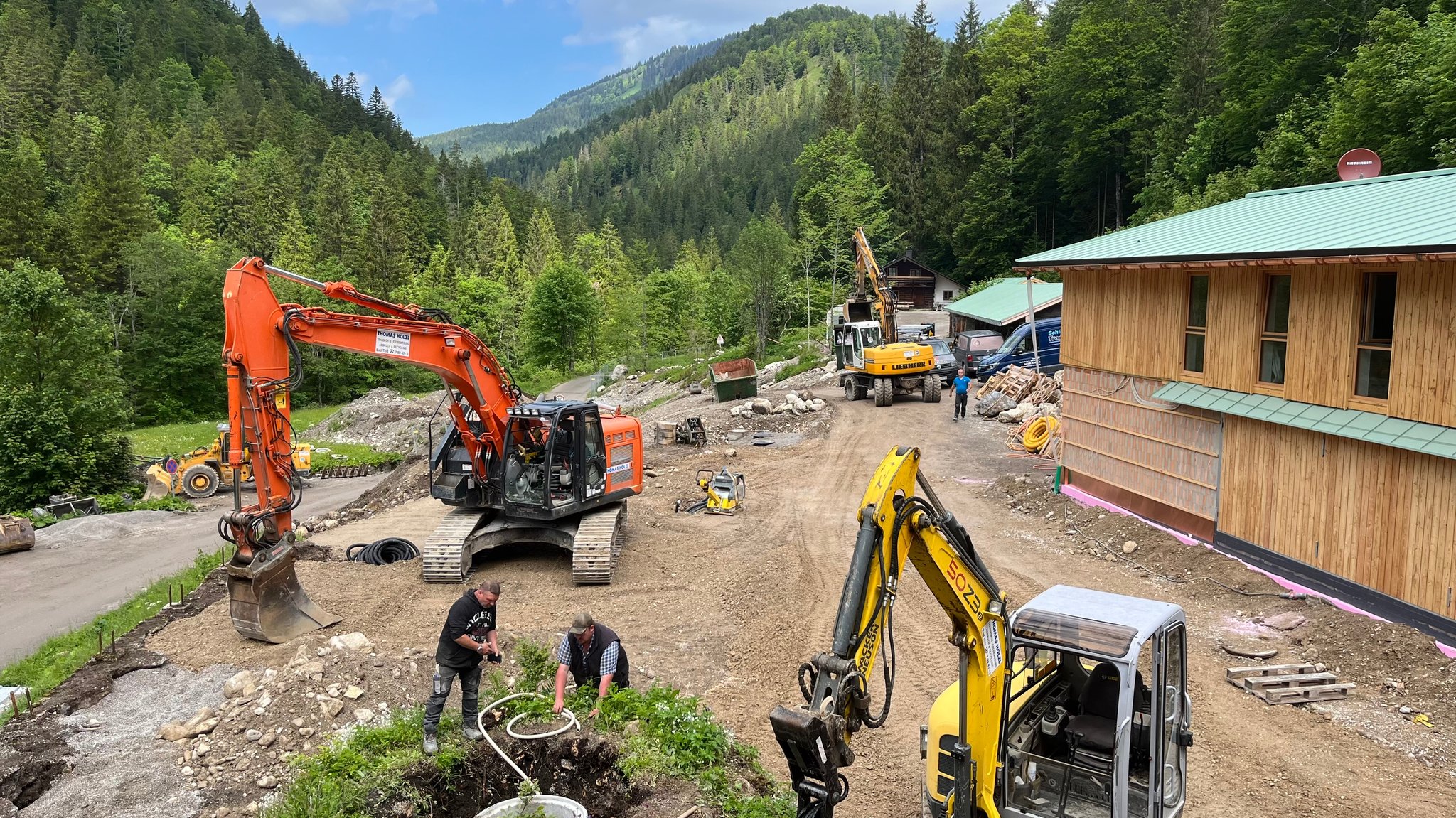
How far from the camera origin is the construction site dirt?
842cm

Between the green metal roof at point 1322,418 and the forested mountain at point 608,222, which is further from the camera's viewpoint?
the forested mountain at point 608,222

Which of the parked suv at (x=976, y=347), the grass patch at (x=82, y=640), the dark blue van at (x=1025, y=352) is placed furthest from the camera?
the parked suv at (x=976, y=347)

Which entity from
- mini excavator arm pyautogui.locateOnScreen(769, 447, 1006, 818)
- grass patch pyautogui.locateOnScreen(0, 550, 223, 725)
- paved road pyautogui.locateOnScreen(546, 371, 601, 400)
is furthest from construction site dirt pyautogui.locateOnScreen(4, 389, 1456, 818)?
paved road pyautogui.locateOnScreen(546, 371, 601, 400)

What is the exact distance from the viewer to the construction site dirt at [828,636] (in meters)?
8.42

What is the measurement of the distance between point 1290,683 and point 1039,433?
13.7 m

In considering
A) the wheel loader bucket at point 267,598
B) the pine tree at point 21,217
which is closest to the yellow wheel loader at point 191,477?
the wheel loader bucket at point 267,598

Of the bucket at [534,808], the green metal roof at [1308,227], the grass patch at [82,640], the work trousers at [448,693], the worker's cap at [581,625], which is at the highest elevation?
the green metal roof at [1308,227]

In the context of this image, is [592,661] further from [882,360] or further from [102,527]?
[882,360]

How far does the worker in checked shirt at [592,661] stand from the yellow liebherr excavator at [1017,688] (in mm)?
2589

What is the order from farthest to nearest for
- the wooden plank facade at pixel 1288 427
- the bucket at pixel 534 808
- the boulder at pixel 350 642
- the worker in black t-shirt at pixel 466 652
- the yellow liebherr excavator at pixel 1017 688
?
the wooden plank facade at pixel 1288 427
the boulder at pixel 350 642
the worker in black t-shirt at pixel 466 652
the bucket at pixel 534 808
the yellow liebherr excavator at pixel 1017 688

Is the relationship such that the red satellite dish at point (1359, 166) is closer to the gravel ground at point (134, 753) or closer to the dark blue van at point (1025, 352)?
the dark blue van at point (1025, 352)

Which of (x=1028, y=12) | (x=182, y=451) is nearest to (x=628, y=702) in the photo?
(x=182, y=451)

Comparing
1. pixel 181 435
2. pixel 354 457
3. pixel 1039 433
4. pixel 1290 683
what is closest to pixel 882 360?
pixel 1039 433

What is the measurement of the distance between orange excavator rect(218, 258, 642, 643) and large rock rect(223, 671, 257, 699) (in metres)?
1.64
